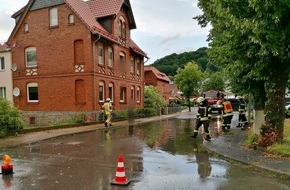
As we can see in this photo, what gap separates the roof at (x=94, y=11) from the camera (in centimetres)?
2622

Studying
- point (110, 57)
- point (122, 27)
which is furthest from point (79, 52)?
point (122, 27)

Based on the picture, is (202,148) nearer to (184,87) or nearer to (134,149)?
(134,149)

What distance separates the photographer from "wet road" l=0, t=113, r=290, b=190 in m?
7.08

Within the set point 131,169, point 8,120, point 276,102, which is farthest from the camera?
point 8,120

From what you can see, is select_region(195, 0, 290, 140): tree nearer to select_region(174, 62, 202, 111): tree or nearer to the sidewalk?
the sidewalk

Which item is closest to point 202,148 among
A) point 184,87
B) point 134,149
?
point 134,149

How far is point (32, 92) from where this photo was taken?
28.7m

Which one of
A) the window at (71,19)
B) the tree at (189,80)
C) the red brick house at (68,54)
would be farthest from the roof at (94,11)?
the tree at (189,80)

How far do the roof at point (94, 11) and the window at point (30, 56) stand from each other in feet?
7.46

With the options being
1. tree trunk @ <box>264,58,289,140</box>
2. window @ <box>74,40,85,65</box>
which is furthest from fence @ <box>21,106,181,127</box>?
tree trunk @ <box>264,58,289,140</box>

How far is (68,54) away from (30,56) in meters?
4.28

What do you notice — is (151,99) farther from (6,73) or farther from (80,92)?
(6,73)

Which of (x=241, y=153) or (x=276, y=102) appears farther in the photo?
(x=276, y=102)

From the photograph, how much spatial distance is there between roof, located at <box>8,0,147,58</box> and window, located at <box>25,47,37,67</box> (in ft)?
7.46
